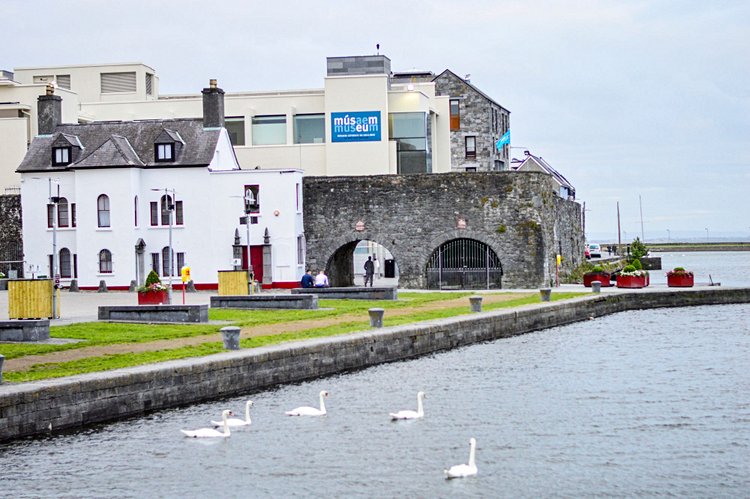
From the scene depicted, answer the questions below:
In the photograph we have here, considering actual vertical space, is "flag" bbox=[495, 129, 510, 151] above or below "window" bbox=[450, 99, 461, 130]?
below

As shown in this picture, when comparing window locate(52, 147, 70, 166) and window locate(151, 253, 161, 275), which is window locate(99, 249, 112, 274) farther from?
window locate(52, 147, 70, 166)

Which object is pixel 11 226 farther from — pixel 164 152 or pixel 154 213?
pixel 164 152

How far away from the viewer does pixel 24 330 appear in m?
30.0

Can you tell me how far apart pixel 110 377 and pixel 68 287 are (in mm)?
37439

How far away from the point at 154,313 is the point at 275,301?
711 centimetres

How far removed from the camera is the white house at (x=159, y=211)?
58.9 m

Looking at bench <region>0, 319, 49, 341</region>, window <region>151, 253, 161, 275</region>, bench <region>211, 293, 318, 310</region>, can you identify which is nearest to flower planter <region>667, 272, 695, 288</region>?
bench <region>211, 293, 318, 310</region>

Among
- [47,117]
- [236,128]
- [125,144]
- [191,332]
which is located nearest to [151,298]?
[191,332]

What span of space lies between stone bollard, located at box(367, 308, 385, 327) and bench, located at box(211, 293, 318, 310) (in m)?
7.68

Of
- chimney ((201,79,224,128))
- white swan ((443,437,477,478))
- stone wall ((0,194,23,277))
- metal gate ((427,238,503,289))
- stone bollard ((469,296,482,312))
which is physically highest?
chimney ((201,79,224,128))

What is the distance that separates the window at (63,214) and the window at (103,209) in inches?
85.8

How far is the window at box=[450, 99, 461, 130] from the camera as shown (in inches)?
3888

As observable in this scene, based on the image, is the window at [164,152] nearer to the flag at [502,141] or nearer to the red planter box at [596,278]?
the red planter box at [596,278]

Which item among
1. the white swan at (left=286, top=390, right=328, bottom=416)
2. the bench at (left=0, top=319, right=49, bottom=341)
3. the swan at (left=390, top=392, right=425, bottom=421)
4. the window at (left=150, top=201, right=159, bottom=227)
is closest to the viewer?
the swan at (left=390, top=392, right=425, bottom=421)
